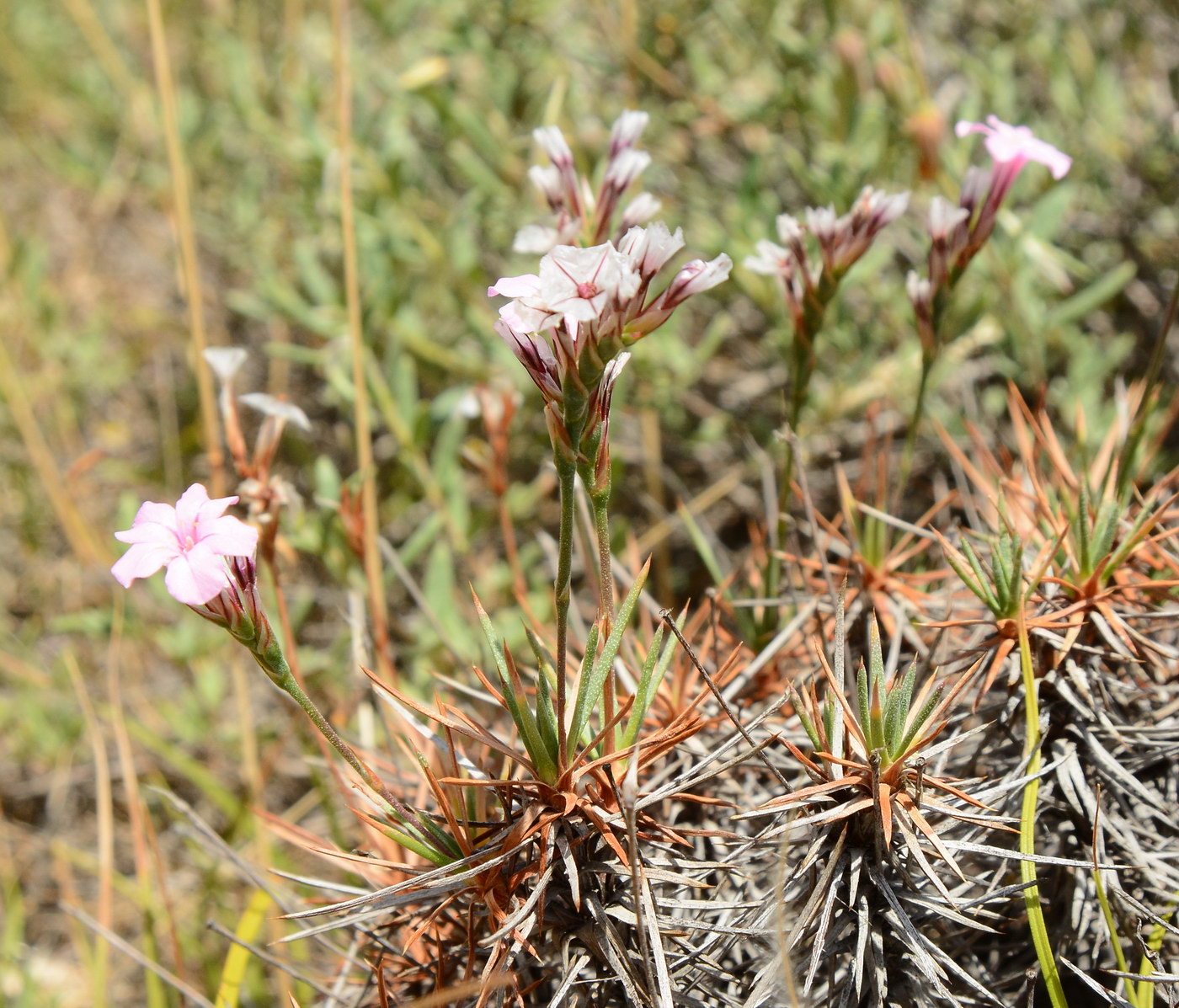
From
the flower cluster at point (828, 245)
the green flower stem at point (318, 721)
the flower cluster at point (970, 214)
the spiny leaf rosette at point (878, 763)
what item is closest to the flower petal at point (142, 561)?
the green flower stem at point (318, 721)

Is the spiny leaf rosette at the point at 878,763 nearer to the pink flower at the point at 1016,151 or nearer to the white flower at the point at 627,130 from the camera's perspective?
the pink flower at the point at 1016,151

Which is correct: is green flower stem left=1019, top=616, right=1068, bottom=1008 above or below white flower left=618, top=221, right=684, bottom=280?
below

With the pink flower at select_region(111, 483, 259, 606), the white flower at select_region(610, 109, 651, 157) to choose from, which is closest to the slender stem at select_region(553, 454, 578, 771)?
the pink flower at select_region(111, 483, 259, 606)

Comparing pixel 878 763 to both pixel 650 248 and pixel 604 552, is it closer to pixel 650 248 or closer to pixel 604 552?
pixel 604 552

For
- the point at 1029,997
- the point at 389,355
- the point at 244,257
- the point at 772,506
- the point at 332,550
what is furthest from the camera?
the point at 244,257

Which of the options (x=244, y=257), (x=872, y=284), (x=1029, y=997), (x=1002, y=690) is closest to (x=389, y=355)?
(x=244, y=257)

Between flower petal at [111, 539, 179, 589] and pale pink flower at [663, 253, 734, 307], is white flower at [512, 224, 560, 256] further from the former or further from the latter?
flower petal at [111, 539, 179, 589]

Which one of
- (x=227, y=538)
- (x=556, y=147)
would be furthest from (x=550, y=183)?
(x=227, y=538)

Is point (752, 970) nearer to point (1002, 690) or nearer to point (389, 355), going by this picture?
point (1002, 690)

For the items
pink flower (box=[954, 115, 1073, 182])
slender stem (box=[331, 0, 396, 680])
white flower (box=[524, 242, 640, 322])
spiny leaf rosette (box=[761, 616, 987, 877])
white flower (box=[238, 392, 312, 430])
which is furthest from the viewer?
slender stem (box=[331, 0, 396, 680])
